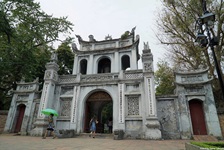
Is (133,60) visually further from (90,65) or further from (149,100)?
(149,100)

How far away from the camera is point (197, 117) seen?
28.8 feet

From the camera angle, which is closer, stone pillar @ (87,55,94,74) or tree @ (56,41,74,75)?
stone pillar @ (87,55,94,74)

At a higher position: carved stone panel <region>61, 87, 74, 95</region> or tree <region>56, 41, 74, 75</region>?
tree <region>56, 41, 74, 75</region>

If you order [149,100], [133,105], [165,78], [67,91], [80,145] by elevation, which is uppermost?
[165,78]

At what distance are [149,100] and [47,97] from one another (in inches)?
289

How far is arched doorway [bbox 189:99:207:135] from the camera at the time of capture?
8477 millimetres

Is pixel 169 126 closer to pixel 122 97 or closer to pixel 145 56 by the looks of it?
pixel 122 97

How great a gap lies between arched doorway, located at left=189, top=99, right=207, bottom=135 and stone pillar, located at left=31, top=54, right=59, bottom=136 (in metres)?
9.75

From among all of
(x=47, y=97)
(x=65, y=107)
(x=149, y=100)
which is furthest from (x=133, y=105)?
(x=47, y=97)

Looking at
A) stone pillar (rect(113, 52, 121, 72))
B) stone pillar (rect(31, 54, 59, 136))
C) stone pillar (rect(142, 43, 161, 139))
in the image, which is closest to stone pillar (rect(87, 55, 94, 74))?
stone pillar (rect(113, 52, 121, 72))

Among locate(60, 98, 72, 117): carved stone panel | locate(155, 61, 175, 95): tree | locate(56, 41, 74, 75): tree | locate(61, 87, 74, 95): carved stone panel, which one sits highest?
locate(56, 41, 74, 75): tree

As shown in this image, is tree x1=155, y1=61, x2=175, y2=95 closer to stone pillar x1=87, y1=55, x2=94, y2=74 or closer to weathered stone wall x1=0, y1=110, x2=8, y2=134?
stone pillar x1=87, y1=55, x2=94, y2=74

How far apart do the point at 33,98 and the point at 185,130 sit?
11595 millimetres

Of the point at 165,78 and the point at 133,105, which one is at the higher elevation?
the point at 165,78
